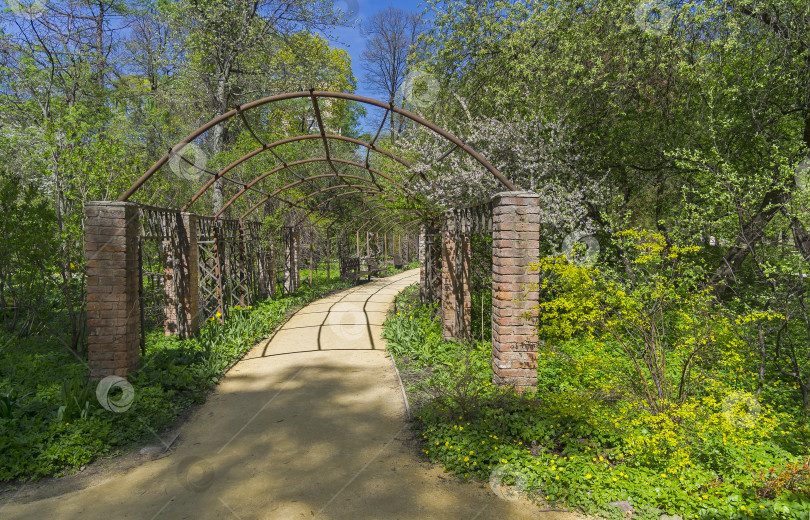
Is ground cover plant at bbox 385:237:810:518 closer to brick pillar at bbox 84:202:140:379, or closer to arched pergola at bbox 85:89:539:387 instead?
arched pergola at bbox 85:89:539:387

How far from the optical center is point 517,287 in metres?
→ 4.94

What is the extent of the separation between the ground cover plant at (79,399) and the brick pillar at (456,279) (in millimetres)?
3661

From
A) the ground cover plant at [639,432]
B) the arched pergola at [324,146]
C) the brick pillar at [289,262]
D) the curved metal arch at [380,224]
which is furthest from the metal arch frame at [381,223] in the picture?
the ground cover plant at [639,432]

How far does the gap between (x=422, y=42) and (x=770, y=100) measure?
6496 mm

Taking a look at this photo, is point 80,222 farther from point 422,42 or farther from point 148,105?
point 148,105

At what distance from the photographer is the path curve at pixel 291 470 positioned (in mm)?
3236

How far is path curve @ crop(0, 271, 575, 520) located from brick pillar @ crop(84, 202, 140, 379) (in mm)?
1241

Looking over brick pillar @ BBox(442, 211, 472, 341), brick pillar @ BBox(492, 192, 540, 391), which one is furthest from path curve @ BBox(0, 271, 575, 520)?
brick pillar @ BBox(442, 211, 472, 341)

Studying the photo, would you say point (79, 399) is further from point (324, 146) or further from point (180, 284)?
point (324, 146)

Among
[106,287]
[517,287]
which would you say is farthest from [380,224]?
[517,287]

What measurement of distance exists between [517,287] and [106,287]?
188 inches

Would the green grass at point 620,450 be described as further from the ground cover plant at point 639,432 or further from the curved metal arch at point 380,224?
the curved metal arch at point 380,224

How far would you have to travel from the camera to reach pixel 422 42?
385 inches

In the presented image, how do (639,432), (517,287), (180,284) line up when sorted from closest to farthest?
(639,432), (517,287), (180,284)
